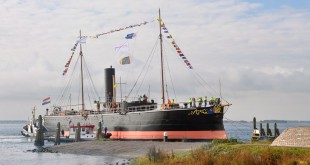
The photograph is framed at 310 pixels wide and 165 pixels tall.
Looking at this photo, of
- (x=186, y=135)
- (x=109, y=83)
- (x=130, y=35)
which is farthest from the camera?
(x=109, y=83)

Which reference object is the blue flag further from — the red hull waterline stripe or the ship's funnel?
the red hull waterline stripe

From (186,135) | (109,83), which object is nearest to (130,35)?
(109,83)

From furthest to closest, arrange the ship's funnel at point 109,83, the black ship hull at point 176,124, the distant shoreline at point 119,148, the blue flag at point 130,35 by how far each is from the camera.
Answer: the ship's funnel at point 109,83, the blue flag at point 130,35, the black ship hull at point 176,124, the distant shoreline at point 119,148

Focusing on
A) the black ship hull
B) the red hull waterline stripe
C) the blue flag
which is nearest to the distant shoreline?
the red hull waterline stripe

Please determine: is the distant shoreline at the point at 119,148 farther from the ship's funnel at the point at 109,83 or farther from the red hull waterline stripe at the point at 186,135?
the ship's funnel at the point at 109,83

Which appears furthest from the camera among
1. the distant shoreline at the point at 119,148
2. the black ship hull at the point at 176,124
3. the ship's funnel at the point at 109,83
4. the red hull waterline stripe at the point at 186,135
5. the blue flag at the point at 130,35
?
the ship's funnel at the point at 109,83

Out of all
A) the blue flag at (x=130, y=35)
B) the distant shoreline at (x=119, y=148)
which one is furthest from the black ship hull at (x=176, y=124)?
the blue flag at (x=130, y=35)

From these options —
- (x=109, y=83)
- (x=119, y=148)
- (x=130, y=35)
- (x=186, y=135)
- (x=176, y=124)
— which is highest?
(x=130, y=35)

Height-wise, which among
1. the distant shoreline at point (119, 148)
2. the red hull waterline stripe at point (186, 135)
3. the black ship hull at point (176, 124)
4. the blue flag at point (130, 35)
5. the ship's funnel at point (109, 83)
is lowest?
the distant shoreline at point (119, 148)

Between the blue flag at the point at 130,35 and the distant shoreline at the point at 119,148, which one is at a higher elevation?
the blue flag at the point at 130,35

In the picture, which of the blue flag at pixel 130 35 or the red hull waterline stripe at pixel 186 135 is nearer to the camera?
the red hull waterline stripe at pixel 186 135

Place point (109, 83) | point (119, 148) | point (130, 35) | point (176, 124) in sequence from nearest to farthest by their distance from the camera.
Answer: point (119, 148) → point (176, 124) → point (130, 35) → point (109, 83)

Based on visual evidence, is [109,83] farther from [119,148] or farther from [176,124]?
[119,148]

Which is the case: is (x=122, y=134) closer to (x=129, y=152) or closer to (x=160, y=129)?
(x=160, y=129)
